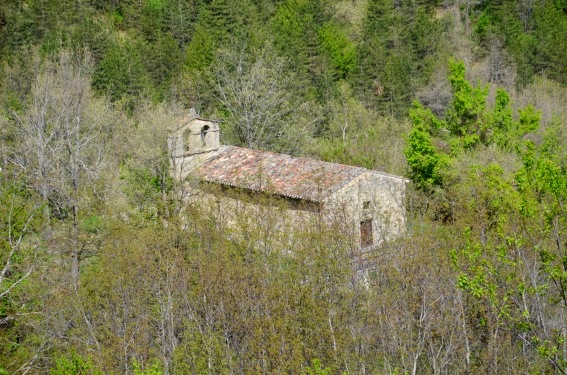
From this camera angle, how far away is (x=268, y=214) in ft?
62.3

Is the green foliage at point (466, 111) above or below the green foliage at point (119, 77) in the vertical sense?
below

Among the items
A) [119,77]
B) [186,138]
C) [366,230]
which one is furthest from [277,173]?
[119,77]

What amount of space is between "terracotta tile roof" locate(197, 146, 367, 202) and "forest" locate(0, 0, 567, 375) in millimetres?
2388

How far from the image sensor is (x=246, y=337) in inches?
577

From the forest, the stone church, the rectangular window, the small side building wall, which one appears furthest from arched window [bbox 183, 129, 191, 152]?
the rectangular window

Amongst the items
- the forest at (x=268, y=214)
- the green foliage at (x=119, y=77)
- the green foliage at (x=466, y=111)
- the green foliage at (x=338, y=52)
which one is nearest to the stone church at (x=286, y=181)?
the forest at (x=268, y=214)

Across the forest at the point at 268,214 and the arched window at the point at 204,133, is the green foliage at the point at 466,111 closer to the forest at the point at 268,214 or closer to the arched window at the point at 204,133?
the forest at the point at 268,214

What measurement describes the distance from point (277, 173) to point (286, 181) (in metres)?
0.88

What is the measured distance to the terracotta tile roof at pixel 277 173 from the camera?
24.9 metres

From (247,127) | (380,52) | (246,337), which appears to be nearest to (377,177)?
(247,127)

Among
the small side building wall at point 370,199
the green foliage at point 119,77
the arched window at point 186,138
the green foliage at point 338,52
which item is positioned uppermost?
the green foliage at point 338,52

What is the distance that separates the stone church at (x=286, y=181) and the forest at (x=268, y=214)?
0.92 metres

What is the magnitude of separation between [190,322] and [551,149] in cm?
2068

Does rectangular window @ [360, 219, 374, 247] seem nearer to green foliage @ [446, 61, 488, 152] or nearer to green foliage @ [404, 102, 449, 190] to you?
green foliage @ [404, 102, 449, 190]
